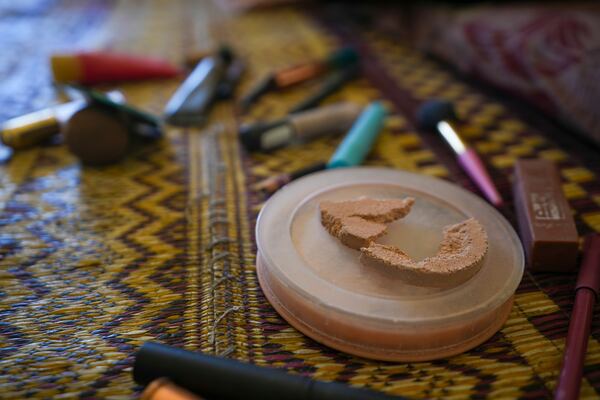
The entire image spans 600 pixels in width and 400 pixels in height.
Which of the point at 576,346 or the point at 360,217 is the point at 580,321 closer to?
the point at 576,346

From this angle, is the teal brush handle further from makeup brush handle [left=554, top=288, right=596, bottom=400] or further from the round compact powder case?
makeup brush handle [left=554, top=288, right=596, bottom=400]

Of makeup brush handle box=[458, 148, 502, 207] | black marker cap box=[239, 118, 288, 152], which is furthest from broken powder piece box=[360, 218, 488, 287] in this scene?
black marker cap box=[239, 118, 288, 152]

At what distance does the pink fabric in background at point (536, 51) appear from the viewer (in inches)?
22.3

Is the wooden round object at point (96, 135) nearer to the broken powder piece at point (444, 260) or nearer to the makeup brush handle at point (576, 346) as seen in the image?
the broken powder piece at point (444, 260)

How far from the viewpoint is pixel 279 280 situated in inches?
13.7

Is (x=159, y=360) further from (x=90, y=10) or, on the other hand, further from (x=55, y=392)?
(x=90, y=10)

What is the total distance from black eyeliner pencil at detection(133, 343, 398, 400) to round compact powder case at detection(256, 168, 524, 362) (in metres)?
0.04

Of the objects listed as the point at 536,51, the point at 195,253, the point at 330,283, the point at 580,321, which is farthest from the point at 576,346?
the point at 536,51

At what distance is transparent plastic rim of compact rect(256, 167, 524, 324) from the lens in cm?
32

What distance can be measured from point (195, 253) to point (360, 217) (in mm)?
136

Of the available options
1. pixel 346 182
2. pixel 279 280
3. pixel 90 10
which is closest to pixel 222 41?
pixel 90 10

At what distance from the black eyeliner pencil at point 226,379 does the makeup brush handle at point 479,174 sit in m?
0.26

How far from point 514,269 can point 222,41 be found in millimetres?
689

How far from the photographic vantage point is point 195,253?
0.43 metres
